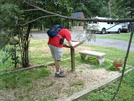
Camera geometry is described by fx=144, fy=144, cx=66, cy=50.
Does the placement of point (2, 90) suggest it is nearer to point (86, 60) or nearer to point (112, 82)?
point (112, 82)

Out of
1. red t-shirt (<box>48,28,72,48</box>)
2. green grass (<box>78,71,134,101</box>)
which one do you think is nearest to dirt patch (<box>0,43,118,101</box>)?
green grass (<box>78,71,134,101</box>)

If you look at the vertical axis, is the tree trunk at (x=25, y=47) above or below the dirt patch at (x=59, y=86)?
above

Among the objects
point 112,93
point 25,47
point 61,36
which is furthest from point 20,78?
point 112,93

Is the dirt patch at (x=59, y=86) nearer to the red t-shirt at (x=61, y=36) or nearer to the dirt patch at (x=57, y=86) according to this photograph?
the dirt patch at (x=57, y=86)

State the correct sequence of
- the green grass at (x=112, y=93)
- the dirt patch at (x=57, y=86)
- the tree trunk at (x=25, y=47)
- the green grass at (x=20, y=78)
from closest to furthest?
the green grass at (x=112, y=93) < the dirt patch at (x=57, y=86) < the green grass at (x=20, y=78) < the tree trunk at (x=25, y=47)

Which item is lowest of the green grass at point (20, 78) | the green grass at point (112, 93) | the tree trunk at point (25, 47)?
the green grass at point (112, 93)

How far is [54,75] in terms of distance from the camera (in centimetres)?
437

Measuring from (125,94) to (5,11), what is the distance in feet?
10.1

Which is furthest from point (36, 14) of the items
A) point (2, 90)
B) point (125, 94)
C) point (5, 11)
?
point (125, 94)

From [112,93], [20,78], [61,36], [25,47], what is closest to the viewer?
[112,93]

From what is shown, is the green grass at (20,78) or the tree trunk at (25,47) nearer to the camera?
the green grass at (20,78)

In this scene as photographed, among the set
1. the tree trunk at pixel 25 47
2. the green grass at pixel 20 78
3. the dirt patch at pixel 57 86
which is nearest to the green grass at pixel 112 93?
the dirt patch at pixel 57 86

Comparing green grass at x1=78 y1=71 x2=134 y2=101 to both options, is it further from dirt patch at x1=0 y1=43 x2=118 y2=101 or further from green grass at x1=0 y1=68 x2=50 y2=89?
green grass at x1=0 y1=68 x2=50 y2=89

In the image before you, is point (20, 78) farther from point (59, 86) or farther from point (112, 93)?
point (112, 93)
